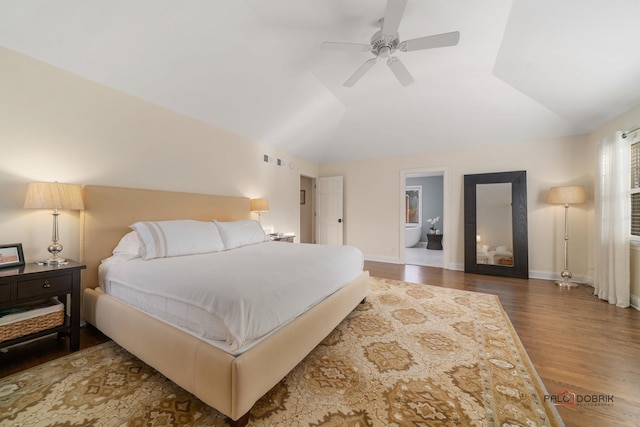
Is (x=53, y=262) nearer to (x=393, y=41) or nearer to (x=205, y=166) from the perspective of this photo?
(x=205, y=166)

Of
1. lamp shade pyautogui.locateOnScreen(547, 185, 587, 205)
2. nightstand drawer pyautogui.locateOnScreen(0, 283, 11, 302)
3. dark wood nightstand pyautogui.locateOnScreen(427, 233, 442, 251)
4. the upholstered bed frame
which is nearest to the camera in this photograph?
the upholstered bed frame

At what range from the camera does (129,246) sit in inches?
92.6

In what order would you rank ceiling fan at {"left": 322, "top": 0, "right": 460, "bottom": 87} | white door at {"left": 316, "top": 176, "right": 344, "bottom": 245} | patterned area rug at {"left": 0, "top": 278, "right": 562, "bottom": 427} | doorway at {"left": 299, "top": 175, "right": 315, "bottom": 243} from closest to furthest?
1. patterned area rug at {"left": 0, "top": 278, "right": 562, "bottom": 427}
2. ceiling fan at {"left": 322, "top": 0, "right": 460, "bottom": 87}
3. white door at {"left": 316, "top": 176, "right": 344, "bottom": 245}
4. doorway at {"left": 299, "top": 175, "right": 315, "bottom": 243}

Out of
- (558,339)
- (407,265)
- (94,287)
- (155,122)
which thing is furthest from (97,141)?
(407,265)

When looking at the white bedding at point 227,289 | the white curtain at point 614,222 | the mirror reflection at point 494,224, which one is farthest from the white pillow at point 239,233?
the white curtain at point 614,222

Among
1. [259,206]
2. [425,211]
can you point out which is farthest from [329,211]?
[425,211]

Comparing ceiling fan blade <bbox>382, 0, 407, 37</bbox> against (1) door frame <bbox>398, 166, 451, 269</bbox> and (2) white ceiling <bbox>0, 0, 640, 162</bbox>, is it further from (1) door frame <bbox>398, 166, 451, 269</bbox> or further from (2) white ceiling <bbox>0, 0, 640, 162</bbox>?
(1) door frame <bbox>398, 166, 451, 269</bbox>

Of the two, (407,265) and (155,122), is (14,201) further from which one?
(407,265)

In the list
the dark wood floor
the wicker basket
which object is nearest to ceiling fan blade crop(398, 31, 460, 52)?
the dark wood floor

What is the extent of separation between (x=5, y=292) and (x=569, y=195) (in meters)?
6.31

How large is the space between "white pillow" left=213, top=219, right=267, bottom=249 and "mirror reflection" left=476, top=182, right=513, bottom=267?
155 inches

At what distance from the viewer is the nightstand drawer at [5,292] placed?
1.61m

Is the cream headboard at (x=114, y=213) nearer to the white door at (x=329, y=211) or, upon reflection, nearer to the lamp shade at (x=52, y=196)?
the lamp shade at (x=52, y=196)

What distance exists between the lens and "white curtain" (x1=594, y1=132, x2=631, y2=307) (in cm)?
280
